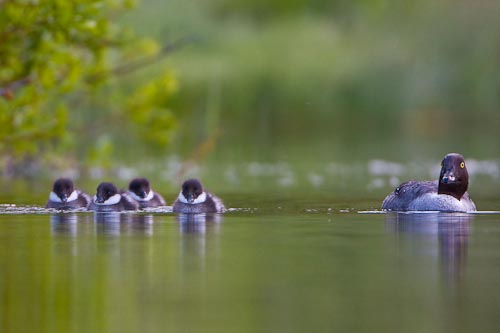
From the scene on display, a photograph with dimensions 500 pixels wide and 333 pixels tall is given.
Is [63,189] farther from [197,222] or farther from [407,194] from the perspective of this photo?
[407,194]

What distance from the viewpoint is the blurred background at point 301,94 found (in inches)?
914

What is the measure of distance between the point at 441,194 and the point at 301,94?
17.6 metres

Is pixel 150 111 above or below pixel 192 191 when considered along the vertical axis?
above

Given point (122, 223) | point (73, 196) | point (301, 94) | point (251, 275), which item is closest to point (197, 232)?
point (122, 223)

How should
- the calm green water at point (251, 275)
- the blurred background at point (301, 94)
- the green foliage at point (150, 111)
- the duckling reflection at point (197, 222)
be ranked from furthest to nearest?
the blurred background at point (301, 94) → the green foliage at point (150, 111) → the duckling reflection at point (197, 222) → the calm green water at point (251, 275)

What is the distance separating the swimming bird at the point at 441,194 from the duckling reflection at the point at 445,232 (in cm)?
26

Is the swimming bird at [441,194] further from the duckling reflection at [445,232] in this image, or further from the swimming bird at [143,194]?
the swimming bird at [143,194]

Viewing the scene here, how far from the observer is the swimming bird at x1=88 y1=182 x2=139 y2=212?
1507 cm

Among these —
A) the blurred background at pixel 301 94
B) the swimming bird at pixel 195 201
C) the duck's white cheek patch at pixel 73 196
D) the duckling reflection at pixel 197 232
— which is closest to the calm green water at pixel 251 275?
the duckling reflection at pixel 197 232

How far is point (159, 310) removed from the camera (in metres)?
8.16

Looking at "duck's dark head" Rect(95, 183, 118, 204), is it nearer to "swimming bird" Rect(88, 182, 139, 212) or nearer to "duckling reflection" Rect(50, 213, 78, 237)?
"swimming bird" Rect(88, 182, 139, 212)

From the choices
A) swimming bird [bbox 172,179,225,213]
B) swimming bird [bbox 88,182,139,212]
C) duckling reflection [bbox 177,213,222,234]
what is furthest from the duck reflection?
swimming bird [bbox 172,179,225,213]

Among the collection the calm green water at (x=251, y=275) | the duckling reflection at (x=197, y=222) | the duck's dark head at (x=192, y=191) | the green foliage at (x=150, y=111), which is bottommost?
the calm green water at (x=251, y=275)

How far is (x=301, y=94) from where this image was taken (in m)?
32.3
